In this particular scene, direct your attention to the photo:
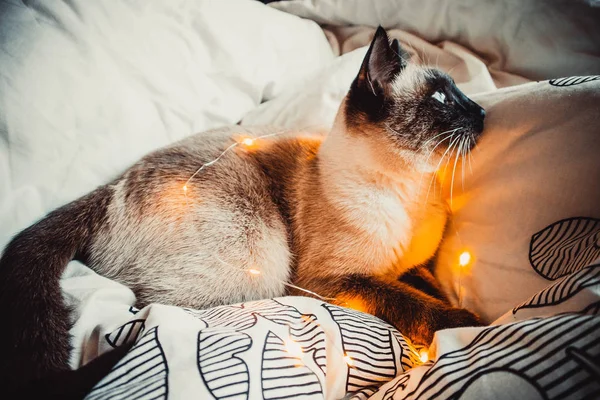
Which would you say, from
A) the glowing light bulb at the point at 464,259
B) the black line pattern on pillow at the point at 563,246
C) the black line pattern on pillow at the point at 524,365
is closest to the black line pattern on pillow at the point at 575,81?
the black line pattern on pillow at the point at 563,246

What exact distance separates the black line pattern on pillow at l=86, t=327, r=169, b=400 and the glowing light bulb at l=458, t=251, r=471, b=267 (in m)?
0.75

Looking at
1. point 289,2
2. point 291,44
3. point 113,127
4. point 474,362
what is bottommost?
point 474,362

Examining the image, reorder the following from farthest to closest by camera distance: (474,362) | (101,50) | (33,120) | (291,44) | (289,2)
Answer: (289,2), (291,44), (101,50), (33,120), (474,362)

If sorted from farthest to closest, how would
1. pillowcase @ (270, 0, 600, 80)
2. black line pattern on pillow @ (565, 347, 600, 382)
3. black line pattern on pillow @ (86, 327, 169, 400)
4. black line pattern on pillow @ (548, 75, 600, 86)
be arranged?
pillowcase @ (270, 0, 600, 80) < black line pattern on pillow @ (548, 75, 600, 86) < black line pattern on pillow @ (86, 327, 169, 400) < black line pattern on pillow @ (565, 347, 600, 382)

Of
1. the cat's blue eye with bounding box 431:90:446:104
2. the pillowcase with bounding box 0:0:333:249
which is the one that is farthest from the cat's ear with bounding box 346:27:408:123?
the pillowcase with bounding box 0:0:333:249

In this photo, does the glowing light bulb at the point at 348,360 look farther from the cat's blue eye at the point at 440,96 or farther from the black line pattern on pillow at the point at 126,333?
the cat's blue eye at the point at 440,96

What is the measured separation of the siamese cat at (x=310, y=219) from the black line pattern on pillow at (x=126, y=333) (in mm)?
207

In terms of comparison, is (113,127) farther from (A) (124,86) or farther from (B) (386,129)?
(B) (386,129)

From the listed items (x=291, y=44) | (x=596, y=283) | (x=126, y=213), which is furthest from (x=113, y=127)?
(x=596, y=283)

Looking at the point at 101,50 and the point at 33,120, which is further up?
the point at 101,50

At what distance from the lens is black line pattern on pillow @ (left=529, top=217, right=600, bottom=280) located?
2.29 feet

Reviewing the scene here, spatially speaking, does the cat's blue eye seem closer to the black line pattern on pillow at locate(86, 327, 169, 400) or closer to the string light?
the string light

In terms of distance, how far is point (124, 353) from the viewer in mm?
646

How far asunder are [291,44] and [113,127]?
740mm
